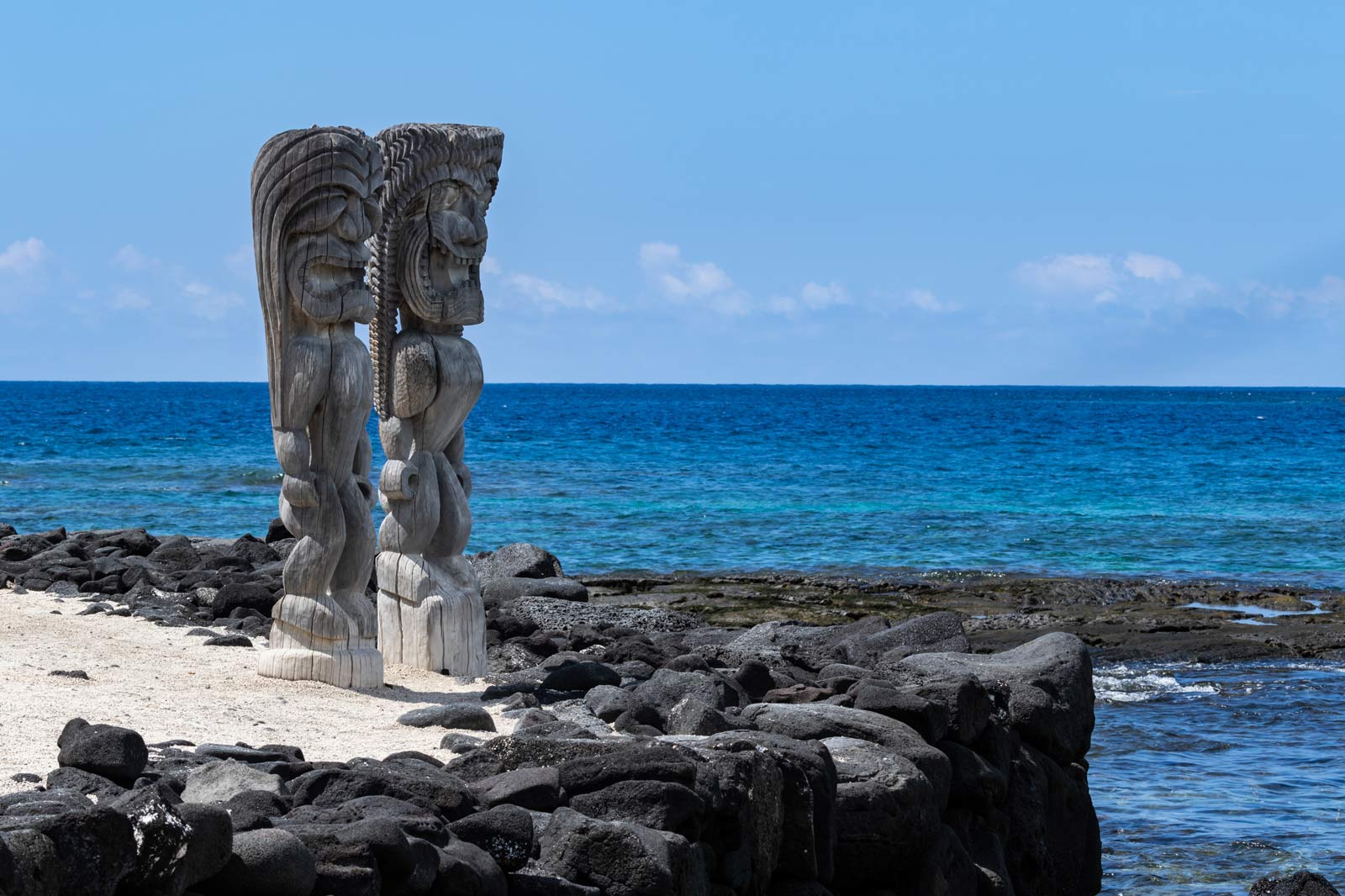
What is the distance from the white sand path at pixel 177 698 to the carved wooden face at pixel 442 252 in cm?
216

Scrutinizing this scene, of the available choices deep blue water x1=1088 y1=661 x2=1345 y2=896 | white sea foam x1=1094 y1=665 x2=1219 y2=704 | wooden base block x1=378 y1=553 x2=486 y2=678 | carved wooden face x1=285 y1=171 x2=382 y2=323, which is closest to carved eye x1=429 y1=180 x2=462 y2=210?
carved wooden face x1=285 y1=171 x2=382 y2=323

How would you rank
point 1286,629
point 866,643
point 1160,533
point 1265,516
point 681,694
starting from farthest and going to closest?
point 1265,516 → point 1160,533 → point 1286,629 → point 866,643 → point 681,694

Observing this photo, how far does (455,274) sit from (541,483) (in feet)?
86.8

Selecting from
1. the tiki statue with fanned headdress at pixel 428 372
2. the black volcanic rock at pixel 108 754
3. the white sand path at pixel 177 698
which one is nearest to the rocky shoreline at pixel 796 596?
the white sand path at pixel 177 698

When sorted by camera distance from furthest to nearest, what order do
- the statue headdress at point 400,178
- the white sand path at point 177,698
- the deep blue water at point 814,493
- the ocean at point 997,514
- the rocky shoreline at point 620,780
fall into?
the deep blue water at point 814,493
the ocean at point 997,514
the statue headdress at point 400,178
the white sand path at point 177,698
the rocky shoreline at point 620,780

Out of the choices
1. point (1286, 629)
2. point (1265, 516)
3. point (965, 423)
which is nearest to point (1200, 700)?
point (1286, 629)

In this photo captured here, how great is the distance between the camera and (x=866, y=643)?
36.1ft

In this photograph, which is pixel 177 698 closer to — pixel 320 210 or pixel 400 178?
pixel 320 210

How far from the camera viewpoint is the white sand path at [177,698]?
6.89m

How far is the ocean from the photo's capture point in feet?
35.6

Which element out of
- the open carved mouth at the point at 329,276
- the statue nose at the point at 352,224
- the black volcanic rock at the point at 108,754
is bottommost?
the black volcanic rock at the point at 108,754

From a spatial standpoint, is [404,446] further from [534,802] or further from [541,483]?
[541,483]

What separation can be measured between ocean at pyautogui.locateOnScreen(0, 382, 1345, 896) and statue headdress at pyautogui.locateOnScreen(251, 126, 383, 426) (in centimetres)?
570

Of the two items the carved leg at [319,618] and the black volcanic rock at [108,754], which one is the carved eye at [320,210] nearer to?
the carved leg at [319,618]
